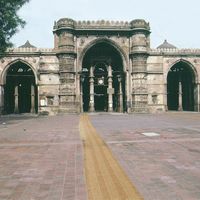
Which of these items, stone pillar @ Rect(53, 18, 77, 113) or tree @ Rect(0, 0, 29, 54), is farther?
stone pillar @ Rect(53, 18, 77, 113)

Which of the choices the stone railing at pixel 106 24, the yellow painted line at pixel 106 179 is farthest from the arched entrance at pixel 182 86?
the yellow painted line at pixel 106 179

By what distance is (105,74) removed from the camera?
4522 cm

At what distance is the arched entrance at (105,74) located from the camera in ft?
137

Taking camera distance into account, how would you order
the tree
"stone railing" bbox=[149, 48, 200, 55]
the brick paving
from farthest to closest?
"stone railing" bbox=[149, 48, 200, 55] < the tree < the brick paving

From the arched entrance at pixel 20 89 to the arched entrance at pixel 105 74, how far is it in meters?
7.47

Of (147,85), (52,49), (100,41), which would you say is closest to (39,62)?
(52,49)

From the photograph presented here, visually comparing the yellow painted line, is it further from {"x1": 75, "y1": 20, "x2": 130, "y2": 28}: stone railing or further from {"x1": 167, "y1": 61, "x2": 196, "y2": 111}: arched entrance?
{"x1": 167, "y1": 61, "x2": 196, "y2": 111}: arched entrance

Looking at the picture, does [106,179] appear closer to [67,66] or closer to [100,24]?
[67,66]

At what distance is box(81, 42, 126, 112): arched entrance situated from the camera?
4162 cm

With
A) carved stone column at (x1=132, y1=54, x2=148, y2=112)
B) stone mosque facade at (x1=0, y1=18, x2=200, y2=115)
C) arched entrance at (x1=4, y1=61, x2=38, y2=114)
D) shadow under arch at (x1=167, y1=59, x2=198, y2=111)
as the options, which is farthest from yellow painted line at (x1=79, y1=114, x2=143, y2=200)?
shadow under arch at (x1=167, y1=59, x2=198, y2=111)

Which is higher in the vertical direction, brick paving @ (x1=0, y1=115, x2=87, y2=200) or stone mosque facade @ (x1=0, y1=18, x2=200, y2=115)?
stone mosque facade @ (x1=0, y1=18, x2=200, y2=115)

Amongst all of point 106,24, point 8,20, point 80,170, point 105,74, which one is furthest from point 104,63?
point 80,170

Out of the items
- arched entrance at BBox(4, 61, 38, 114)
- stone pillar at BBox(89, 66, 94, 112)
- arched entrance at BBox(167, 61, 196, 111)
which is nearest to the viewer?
stone pillar at BBox(89, 66, 94, 112)

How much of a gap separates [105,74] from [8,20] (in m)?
22.7
